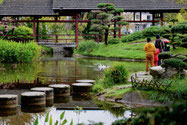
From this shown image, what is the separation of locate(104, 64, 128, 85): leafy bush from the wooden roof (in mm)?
23828

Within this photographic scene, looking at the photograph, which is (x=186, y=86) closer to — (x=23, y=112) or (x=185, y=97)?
(x=185, y=97)

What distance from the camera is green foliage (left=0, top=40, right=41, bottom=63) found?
71.3ft

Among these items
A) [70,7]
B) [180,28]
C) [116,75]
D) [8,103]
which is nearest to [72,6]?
[70,7]

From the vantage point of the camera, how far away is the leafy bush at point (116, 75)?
460 inches

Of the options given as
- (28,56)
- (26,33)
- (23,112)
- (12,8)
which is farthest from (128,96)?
(12,8)

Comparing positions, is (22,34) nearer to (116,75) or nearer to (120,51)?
(120,51)

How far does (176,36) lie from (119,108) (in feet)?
64.3

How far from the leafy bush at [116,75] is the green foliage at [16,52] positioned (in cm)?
1115

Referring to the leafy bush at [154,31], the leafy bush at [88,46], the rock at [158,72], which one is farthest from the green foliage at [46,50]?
the rock at [158,72]

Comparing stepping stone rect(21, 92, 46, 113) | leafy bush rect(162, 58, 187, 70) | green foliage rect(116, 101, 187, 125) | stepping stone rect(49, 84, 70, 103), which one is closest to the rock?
leafy bush rect(162, 58, 187, 70)

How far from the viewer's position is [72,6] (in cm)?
3519

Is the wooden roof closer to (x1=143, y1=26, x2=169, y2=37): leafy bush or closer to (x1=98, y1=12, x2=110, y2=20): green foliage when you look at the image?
(x1=98, y1=12, x2=110, y2=20): green foliage

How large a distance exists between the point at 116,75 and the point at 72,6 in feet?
79.8

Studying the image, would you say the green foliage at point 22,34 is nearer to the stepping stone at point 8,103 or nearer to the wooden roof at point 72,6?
the wooden roof at point 72,6
